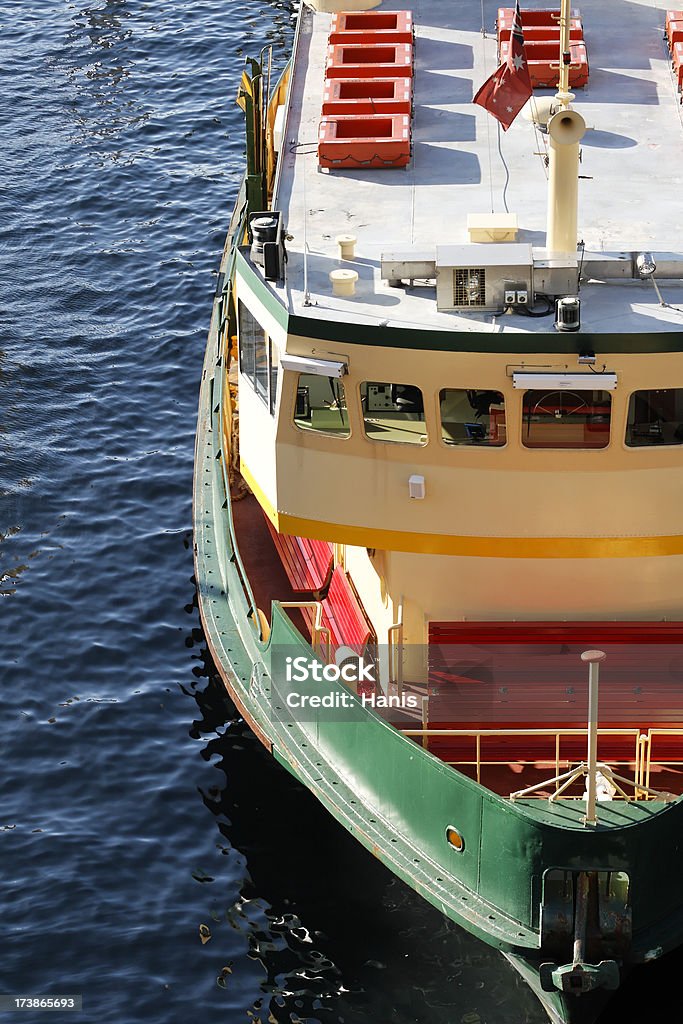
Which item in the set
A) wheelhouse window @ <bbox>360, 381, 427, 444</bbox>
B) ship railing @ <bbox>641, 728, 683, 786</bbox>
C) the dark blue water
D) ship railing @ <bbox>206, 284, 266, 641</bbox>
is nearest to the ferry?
wheelhouse window @ <bbox>360, 381, 427, 444</bbox>

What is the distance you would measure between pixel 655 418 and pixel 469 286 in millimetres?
2858

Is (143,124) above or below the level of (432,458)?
above

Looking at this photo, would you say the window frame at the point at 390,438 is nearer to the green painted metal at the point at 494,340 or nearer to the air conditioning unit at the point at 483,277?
the green painted metal at the point at 494,340

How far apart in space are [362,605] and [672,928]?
730cm

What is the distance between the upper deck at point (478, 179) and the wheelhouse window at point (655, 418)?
34.5 inches

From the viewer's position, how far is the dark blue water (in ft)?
69.6

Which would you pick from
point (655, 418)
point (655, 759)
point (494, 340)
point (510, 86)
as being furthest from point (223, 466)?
point (655, 759)

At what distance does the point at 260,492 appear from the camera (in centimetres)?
2200

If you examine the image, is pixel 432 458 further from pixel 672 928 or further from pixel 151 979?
pixel 151 979

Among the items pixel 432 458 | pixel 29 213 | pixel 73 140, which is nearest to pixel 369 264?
pixel 432 458

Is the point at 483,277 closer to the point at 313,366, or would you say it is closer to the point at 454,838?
the point at 313,366

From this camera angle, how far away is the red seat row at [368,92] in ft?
75.3

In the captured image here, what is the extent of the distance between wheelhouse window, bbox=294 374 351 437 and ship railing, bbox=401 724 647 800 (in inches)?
159

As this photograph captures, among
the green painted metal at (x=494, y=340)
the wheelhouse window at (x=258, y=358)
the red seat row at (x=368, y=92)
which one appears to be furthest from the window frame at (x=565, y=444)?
the red seat row at (x=368, y=92)
